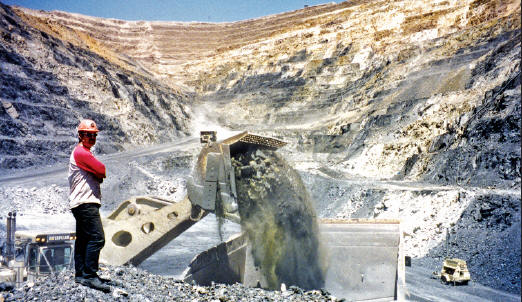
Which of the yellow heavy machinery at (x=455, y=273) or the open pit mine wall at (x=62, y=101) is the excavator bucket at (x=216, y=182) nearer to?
the yellow heavy machinery at (x=455, y=273)

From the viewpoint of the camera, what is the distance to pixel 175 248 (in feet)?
36.6

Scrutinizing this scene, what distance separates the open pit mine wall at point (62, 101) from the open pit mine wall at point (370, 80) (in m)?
4.19

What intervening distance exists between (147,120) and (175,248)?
1918cm

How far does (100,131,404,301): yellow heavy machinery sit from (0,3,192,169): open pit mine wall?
16.9m

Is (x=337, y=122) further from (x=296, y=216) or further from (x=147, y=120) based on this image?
(x=296, y=216)

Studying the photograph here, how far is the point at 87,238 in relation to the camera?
2703mm

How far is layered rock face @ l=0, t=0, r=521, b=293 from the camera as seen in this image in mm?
11156

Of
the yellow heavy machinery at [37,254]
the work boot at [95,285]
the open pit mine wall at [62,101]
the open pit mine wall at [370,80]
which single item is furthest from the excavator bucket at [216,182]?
the open pit mine wall at [62,101]

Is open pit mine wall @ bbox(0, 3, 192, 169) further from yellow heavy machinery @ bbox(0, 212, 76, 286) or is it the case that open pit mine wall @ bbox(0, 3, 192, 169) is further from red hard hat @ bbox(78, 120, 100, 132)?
red hard hat @ bbox(78, 120, 100, 132)

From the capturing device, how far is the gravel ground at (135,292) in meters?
2.69

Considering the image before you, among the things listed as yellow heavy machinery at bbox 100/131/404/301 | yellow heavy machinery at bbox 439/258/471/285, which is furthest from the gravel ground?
yellow heavy machinery at bbox 439/258/471/285

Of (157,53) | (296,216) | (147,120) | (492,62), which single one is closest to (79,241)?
(296,216)

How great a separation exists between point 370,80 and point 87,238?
90.8ft

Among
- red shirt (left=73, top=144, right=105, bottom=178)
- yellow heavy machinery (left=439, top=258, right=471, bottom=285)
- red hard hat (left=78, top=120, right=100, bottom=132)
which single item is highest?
red hard hat (left=78, top=120, right=100, bottom=132)
